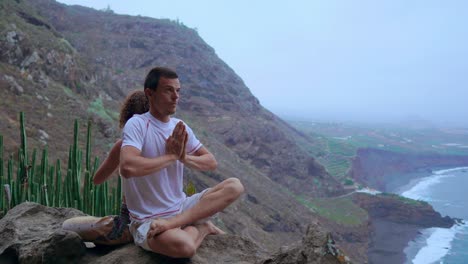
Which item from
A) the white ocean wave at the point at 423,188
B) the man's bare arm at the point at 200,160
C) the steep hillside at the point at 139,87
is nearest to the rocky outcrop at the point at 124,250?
the man's bare arm at the point at 200,160

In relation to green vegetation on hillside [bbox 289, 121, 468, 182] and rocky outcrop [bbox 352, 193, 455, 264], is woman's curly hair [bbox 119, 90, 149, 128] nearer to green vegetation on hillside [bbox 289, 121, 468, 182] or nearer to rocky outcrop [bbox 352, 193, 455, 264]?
rocky outcrop [bbox 352, 193, 455, 264]

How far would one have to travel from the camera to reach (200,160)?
3.37m

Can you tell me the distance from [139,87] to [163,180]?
69.8 ft

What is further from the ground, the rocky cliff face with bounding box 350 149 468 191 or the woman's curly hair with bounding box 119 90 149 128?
the woman's curly hair with bounding box 119 90 149 128

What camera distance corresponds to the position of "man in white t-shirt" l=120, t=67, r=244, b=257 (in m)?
3.07

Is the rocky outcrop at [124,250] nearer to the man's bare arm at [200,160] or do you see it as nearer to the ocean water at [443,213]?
the man's bare arm at [200,160]

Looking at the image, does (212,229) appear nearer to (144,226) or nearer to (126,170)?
(144,226)

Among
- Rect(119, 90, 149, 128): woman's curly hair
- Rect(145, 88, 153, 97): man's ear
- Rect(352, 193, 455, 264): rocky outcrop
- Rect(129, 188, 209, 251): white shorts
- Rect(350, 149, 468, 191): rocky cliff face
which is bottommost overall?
Rect(352, 193, 455, 264): rocky outcrop

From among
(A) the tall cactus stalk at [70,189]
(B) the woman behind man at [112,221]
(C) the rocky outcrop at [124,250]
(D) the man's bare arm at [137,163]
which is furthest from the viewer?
(A) the tall cactus stalk at [70,189]

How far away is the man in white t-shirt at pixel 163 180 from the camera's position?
307 cm

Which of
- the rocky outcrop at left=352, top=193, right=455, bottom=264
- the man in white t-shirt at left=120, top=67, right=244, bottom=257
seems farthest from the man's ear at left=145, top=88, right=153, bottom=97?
the rocky outcrop at left=352, top=193, right=455, bottom=264

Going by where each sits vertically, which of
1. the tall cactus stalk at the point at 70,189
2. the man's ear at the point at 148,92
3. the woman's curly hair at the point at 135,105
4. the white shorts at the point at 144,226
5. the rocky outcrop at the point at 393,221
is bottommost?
the rocky outcrop at the point at 393,221

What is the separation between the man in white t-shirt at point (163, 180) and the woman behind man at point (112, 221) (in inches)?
7.9

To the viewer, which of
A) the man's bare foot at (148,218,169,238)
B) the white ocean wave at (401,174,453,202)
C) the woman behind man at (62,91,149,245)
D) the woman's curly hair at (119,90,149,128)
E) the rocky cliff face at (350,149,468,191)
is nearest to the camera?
the man's bare foot at (148,218,169,238)
